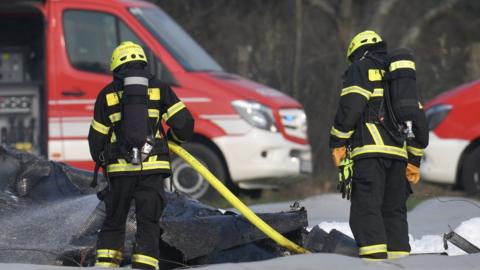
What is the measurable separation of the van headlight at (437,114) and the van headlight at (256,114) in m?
1.87

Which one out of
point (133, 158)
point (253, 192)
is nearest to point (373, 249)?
point (133, 158)

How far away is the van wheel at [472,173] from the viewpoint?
1248 cm

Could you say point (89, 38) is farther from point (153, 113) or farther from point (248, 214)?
point (248, 214)

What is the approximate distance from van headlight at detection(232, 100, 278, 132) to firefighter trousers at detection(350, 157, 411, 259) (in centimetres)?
456

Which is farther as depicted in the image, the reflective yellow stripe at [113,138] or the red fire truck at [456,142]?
the red fire truck at [456,142]

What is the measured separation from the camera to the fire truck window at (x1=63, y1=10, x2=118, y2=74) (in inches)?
463

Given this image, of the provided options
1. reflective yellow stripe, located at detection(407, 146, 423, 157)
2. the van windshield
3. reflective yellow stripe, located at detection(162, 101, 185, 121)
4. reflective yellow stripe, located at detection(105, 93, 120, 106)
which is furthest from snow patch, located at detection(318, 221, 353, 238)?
the van windshield

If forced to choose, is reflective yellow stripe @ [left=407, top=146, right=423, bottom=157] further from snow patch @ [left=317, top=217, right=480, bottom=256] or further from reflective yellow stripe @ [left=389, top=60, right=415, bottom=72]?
snow patch @ [left=317, top=217, right=480, bottom=256]

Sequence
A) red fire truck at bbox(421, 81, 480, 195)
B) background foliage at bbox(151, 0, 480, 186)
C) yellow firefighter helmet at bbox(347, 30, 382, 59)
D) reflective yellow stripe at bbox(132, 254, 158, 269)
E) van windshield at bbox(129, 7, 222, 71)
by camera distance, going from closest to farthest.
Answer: reflective yellow stripe at bbox(132, 254, 158, 269) → yellow firefighter helmet at bbox(347, 30, 382, 59) → van windshield at bbox(129, 7, 222, 71) → red fire truck at bbox(421, 81, 480, 195) → background foliage at bbox(151, 0, 480, 186)

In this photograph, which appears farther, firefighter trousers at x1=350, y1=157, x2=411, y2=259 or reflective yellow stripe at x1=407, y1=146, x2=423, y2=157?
reflective yellow stripe at x1=407, y1=146, x2=423, y2=157

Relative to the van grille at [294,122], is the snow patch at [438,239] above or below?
below

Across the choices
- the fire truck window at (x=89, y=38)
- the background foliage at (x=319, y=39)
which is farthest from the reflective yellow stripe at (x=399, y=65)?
the background foliage at (x=319, y=39)

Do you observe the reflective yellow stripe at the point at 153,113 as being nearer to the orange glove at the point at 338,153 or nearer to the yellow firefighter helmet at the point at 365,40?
the orange glove at the point at 338,153

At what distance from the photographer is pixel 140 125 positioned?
6.73 metres
